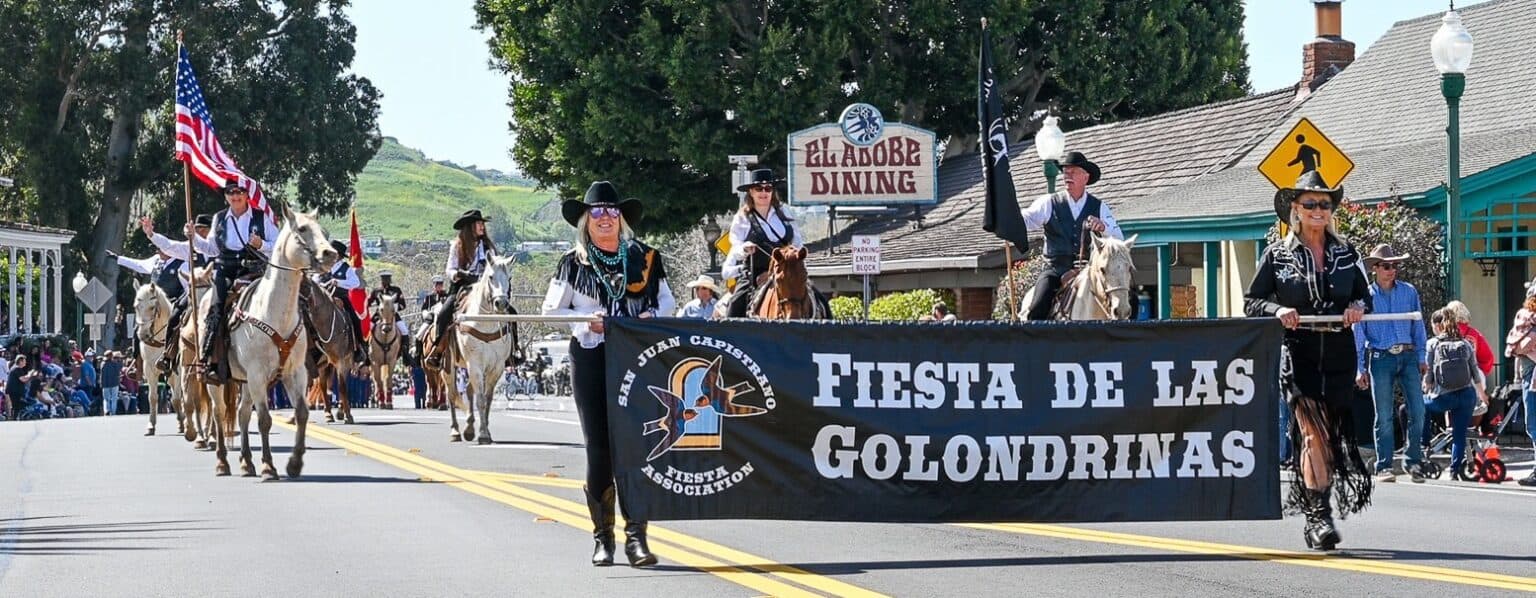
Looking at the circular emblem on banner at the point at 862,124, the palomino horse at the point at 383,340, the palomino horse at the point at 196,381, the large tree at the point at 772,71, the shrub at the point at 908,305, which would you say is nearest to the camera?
the palomino horse at the point at 196,381

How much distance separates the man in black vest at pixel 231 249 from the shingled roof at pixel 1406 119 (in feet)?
39.7

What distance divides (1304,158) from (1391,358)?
269 centimetres

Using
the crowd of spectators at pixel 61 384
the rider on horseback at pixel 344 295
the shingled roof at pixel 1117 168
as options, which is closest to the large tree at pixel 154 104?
the crowd of spectators at pixel 61 384

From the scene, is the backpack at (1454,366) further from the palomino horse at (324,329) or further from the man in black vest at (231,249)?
the man in black vest at (231,249)

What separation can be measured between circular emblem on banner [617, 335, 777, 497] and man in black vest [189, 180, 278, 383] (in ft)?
29.4

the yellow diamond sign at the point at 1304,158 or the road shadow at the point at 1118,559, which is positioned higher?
the yellow diamond sign at the point at 1304,158

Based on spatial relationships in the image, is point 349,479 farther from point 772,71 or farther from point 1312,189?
point 772,71

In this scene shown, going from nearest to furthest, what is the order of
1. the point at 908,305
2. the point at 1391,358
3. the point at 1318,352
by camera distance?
the point at 1318,352, the point at 1391,358, the point at 908,305

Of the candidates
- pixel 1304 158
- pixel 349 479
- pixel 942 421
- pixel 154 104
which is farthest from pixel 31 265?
pixel 942 421

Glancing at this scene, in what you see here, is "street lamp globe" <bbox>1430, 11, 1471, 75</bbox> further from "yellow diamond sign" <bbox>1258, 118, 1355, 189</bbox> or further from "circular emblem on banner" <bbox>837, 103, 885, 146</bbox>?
"circular emblem on banner" <bbox>837, 103, 885, 146</bbox>

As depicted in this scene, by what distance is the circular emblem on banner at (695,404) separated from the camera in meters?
11.3

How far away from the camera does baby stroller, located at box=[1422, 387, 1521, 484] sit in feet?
60.2

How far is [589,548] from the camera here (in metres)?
12.5

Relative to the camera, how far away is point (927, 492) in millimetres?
11430
